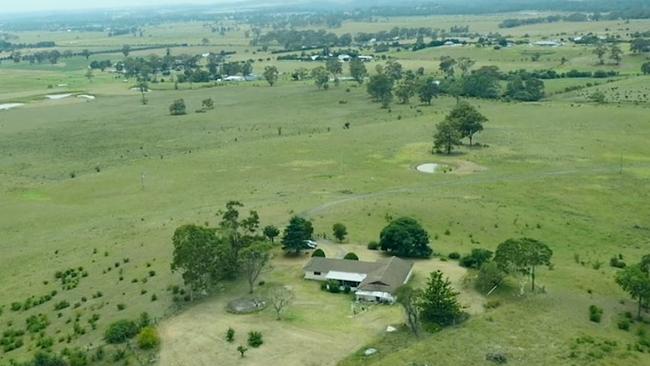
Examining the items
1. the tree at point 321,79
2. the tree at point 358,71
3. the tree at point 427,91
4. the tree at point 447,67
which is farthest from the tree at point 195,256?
the tree at point 447,67

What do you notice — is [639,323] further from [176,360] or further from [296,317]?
[176,360]

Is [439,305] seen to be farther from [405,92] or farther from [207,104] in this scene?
[207,104]

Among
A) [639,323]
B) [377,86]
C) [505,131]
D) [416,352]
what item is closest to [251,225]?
[416,352]

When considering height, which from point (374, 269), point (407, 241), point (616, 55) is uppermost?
point (616, 55)

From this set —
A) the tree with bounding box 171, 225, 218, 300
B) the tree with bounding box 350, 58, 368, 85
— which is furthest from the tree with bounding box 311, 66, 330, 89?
the tree with bounding box 171, 225, 218, 300

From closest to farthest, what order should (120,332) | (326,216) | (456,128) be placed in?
(120,332)
(326,216)
(456,128)

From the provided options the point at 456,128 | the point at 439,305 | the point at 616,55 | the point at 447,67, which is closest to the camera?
the point at 439,305

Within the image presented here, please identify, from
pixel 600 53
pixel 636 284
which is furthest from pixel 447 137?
pixel 600 53

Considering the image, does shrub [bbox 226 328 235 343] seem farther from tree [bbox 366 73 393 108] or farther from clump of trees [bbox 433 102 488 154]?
tree [bbox 366 73 393 108]
